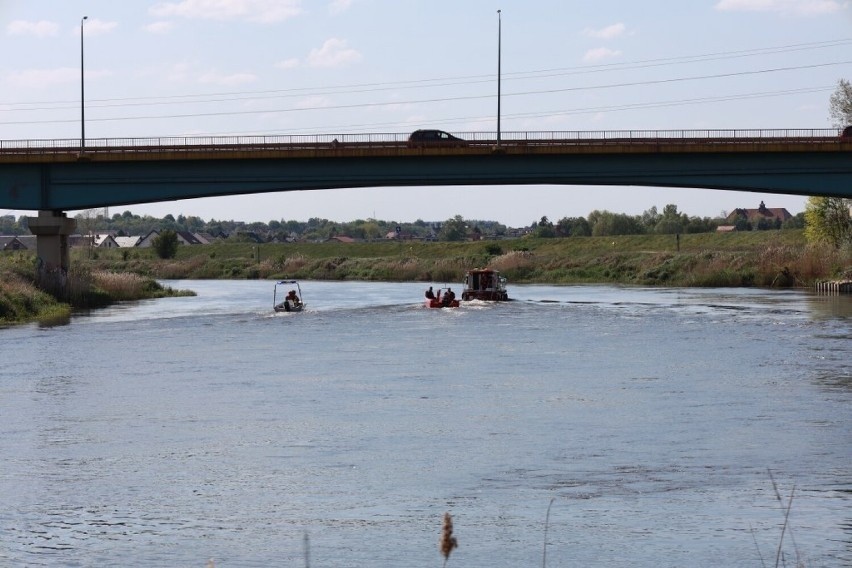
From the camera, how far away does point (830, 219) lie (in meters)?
102

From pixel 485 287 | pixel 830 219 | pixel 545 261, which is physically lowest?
pixel 485 287

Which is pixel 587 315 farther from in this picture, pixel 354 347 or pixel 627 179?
pixel 354 347

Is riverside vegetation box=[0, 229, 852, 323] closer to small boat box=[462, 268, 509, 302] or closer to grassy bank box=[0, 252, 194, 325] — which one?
grassy bank box=[0, 252, 194, 325]

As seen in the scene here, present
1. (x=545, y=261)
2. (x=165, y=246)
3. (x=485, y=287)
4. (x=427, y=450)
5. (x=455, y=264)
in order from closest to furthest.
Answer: (x=427, y=450)
(x=485, y=287)
(x=545, y=261)
(x=455, y=264)
(x=165, y=246)

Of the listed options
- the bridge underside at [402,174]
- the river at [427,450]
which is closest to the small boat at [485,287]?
the bridge underside at [402,174]

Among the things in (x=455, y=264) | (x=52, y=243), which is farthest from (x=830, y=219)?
(x=52, y=243)

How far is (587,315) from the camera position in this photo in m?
Answer: 66.6

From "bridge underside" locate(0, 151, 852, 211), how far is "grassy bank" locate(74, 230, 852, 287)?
24.1m

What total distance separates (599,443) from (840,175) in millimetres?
45543

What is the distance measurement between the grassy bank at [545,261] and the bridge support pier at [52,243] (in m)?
48.2

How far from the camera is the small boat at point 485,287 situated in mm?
80125

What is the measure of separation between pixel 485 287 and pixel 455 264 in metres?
54.6

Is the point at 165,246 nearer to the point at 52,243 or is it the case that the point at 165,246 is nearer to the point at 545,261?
the point at 545,261

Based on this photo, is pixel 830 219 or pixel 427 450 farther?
pixel 830 219
